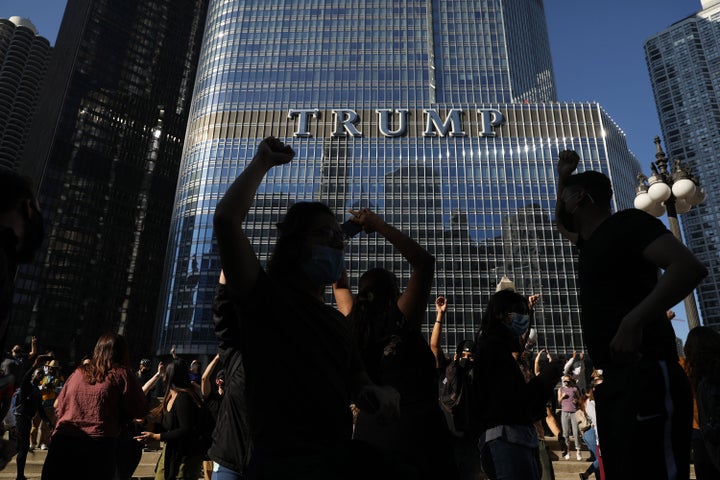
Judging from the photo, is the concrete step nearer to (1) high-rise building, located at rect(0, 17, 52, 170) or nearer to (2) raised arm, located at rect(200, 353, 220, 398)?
(2) raised arm, located at rect(200, 353, 220, 398)

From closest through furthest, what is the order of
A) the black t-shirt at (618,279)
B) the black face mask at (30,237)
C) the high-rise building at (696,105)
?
the black face mask at (30,237) < the black t-shirt at (618,279) < the high-rise building at (696,105)

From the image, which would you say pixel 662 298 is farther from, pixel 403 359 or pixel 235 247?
pixel 235 247

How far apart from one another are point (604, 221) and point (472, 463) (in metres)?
2.50

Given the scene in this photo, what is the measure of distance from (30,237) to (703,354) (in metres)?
5.26

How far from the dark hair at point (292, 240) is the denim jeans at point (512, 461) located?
217 centimetres

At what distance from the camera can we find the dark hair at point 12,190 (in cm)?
207

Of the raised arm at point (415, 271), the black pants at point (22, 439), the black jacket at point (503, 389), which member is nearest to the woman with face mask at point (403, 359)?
the raised arm at point (415, 271)

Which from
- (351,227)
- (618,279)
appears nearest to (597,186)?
(618,279)

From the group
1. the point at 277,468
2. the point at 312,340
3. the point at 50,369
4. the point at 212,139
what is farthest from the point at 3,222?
the point at 212,139

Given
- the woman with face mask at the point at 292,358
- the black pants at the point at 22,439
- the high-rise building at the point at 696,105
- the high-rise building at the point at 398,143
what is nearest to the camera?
the woman with face mask at the point at 292,358

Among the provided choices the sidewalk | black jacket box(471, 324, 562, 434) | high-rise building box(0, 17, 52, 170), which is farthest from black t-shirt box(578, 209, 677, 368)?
high-rise building box(0, 17, 52, 170)

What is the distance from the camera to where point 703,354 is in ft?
14.1

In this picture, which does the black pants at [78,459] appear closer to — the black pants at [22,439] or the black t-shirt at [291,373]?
the black t-shirt at [291,373]

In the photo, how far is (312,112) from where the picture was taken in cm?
7338
